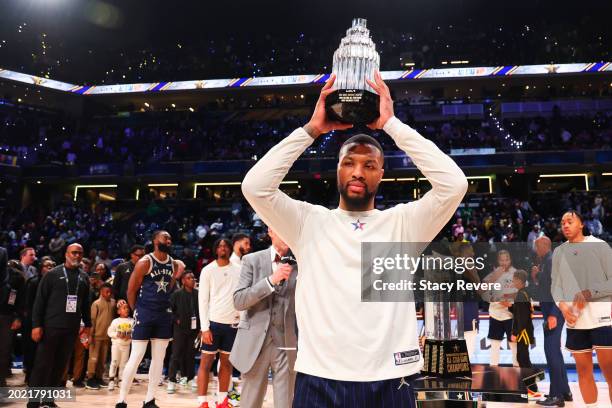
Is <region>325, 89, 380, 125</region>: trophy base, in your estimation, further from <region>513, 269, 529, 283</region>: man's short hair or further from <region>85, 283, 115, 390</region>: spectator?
→ <region>85, 283, 115, 390</region>: spectator

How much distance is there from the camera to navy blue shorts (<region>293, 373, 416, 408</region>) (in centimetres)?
168

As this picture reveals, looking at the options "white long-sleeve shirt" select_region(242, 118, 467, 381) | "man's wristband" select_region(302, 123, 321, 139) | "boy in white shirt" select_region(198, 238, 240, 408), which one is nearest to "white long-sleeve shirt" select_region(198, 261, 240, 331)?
"boy in white shirt" select_region(198, 238, 240, 408)

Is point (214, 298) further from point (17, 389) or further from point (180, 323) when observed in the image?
point (17, 389)

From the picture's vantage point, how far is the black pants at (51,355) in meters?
5.67

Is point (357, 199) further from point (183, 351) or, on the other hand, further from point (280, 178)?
point (183, 351)

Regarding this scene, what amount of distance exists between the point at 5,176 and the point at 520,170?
20.7m

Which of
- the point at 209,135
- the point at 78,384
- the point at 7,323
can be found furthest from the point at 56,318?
the point at 209,135

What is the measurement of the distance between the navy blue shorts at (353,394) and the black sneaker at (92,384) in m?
6.66

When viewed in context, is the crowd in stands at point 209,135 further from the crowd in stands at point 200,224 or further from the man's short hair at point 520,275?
the man's short hair at point 520,275

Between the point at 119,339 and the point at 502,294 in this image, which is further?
the point at 119,339

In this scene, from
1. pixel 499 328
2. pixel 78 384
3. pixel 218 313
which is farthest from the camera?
pixel 78 384

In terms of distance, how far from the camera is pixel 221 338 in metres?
5.91

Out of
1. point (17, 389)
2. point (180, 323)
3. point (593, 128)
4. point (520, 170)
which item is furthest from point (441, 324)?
point (593, 128)

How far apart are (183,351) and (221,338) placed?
7.47 ft
